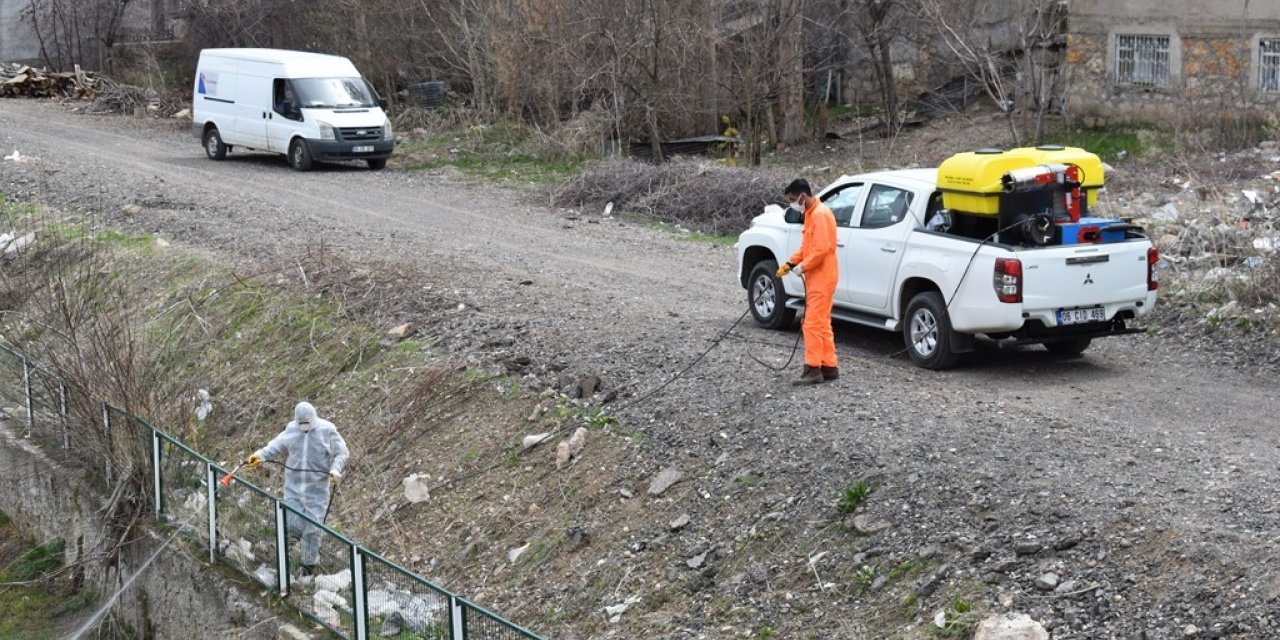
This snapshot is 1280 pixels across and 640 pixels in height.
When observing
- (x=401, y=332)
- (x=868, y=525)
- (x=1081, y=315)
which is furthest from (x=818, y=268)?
(x=401, y=332)

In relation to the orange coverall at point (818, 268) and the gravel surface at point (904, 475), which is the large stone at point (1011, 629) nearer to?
the gravel surface at point (904, 475)

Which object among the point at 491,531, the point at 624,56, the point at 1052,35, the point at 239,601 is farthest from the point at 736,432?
the point at 1052,35

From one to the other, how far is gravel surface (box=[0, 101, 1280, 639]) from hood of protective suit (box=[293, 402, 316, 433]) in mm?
2045

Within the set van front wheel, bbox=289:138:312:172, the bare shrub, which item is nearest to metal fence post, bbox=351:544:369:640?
the bare shrub

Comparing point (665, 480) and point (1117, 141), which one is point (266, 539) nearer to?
point (665, 480)

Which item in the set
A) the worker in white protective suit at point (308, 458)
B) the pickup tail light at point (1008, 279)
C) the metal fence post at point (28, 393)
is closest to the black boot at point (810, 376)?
the pickup tail light at point (1008, 279)

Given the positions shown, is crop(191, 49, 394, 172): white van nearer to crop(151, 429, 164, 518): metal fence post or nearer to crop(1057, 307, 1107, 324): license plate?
crop(151, 429, 164, 518): metal fence post

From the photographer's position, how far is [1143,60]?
27.2 meters

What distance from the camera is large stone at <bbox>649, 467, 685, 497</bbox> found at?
1083cm

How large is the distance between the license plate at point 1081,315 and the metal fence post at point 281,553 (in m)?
6.18

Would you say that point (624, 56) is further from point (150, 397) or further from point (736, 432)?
point (736, 432)

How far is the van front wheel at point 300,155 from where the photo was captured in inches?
1065

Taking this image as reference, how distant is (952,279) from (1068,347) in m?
1.80

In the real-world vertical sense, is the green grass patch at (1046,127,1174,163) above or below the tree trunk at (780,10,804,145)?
below
